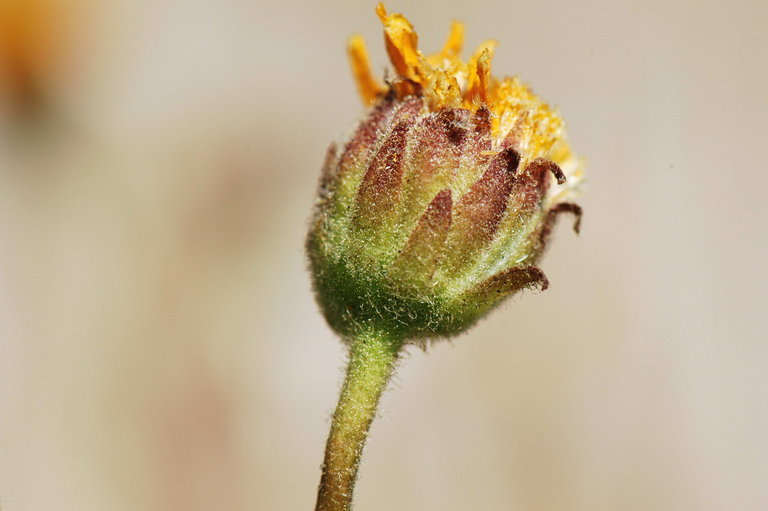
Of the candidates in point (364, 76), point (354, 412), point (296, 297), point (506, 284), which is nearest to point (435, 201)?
point (506, 284)

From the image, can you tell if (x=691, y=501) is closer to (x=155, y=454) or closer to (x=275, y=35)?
(x=155, y=454)

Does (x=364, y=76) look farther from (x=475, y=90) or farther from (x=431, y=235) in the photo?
(x=431, y=235)

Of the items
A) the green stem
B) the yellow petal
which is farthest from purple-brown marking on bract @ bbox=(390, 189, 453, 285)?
the yellow petal

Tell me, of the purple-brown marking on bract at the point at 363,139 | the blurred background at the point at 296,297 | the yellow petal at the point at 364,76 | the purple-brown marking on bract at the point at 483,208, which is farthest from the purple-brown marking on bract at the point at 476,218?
the blurred background at the point at 296,297

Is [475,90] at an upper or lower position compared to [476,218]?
upper

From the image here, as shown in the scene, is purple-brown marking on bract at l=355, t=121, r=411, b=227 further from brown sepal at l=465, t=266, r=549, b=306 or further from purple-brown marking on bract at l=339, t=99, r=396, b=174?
brown sepal at l=465, t=266, r=549, b=306

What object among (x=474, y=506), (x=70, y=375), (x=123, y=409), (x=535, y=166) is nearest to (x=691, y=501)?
(x=474, y=506)
